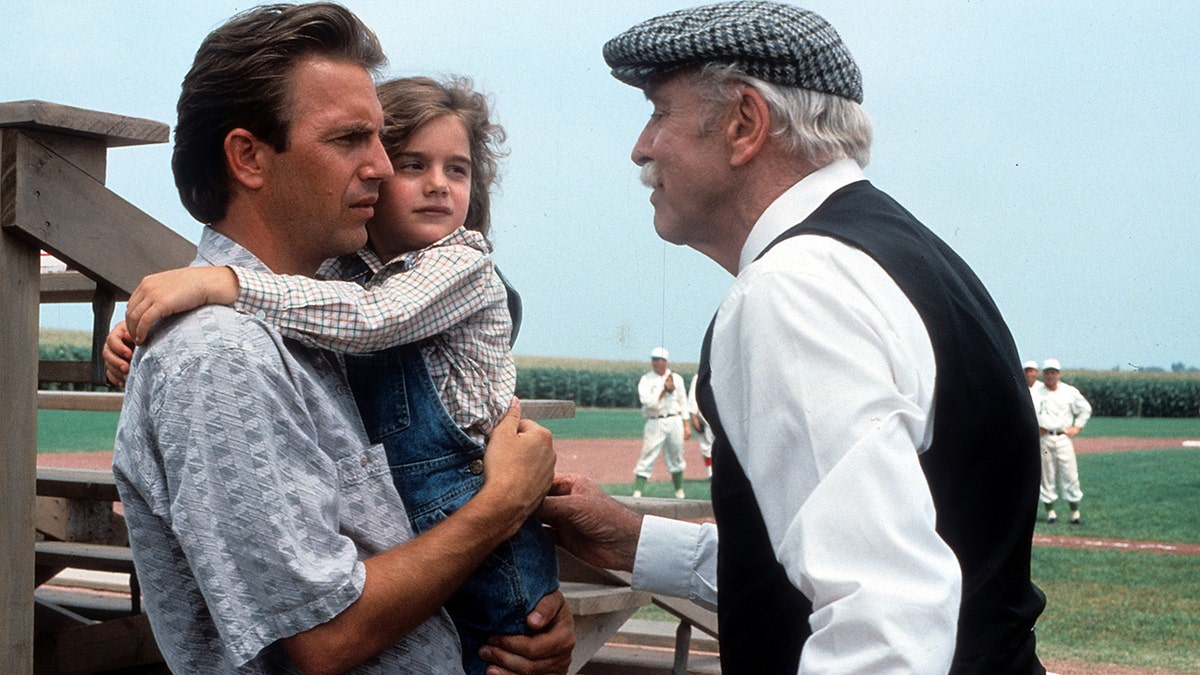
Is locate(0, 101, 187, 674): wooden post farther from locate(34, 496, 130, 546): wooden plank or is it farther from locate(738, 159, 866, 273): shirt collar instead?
locate(34, 496, 130, 546): wooden plank

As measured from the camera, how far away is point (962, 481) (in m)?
1.73

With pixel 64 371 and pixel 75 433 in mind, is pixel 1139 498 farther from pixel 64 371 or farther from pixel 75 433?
pixel 75 433

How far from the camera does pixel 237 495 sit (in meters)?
1.73

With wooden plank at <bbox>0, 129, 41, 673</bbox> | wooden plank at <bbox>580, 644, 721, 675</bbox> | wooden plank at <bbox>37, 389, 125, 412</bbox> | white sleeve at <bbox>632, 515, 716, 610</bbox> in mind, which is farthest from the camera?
wooden plank at <bbox>37, 389, 125, 412</bbox>

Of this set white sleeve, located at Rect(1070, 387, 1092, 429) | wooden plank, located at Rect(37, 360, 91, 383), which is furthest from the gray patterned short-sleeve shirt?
white sleeve, located at Rect(1070, 387, 1092, 429)

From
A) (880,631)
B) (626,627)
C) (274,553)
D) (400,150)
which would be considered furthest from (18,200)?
(626,627)

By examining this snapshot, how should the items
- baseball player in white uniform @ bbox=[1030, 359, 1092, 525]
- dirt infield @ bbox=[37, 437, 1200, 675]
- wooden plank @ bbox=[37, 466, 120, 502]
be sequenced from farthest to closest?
baseball player in white uniform @ bbox=[1030, 359, 1092, 525], dirt infield @ bbox=[37, 437, 1200, 675], wooden plank @ bbox=[37, 466, 120, 502]

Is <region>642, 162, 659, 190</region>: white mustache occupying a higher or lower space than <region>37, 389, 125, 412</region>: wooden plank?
higher

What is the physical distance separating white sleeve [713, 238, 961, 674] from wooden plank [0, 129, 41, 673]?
217 cm

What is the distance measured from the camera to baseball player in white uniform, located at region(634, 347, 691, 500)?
21828 mm

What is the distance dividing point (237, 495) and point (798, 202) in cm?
95

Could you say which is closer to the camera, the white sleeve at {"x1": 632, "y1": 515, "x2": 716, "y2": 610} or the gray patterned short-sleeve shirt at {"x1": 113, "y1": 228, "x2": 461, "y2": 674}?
the gray patterned short-sleeve shirt at {"x1": 113, "y1": 228, "x2": 461, "y2": 674}

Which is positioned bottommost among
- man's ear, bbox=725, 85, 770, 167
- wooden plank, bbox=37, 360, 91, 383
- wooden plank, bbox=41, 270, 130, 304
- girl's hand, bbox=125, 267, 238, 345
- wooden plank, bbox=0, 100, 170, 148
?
wooden plank, bbox=37, 360, 91, 383

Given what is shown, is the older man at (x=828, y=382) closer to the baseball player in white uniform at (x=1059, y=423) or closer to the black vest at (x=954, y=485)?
the black vest at (x=954, y=485)
